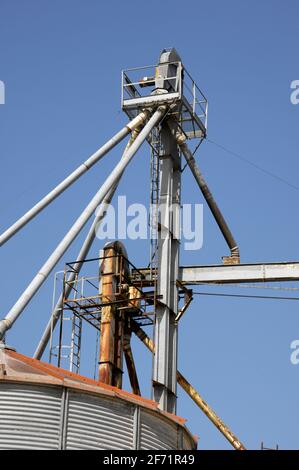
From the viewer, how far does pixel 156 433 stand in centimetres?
2700

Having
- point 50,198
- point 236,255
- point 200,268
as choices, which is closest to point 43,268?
point 50,198

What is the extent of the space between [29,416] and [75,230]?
39.2 ft

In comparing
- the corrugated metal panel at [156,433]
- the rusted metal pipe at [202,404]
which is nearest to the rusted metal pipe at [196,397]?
the rusted metal pipe at [202,404]

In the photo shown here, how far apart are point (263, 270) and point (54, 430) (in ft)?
59.6

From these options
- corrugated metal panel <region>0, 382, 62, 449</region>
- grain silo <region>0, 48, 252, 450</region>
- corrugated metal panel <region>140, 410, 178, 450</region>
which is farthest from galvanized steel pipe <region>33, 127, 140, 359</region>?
corrugated metal panel <region>0, 382, 62, 449</region>

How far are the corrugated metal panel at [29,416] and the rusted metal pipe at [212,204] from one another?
64.1 feet

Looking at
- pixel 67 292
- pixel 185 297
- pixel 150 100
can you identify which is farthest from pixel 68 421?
pixel 150 100

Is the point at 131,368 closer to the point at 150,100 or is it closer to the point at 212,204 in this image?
the point at 212,204

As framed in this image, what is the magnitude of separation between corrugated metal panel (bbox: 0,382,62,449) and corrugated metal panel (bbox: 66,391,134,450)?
0.39m

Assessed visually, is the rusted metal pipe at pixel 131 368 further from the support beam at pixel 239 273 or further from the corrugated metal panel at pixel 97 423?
the corrugated metal panel at pixel 97 423

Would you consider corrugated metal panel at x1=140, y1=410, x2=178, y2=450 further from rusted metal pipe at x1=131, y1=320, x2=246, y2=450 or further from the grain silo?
rusted metal pipe at x1=131, y1=320, x2=246, y2=450

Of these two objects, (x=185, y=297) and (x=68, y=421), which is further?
(x=185, y=297)

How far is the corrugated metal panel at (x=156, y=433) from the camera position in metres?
26.6

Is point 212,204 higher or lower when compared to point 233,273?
higher
